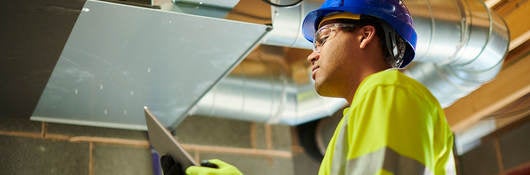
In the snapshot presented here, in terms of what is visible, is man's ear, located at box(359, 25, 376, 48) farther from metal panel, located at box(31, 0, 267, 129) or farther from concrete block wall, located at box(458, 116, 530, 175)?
concrete block wall, located at box(458, 116, 530, 175)

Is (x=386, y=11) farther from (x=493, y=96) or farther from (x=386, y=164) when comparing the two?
(x=493, y=96)

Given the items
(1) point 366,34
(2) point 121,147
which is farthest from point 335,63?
(2) point 121,147

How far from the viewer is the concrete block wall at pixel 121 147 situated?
3.32 m

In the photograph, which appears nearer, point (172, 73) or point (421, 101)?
point (421, 101)

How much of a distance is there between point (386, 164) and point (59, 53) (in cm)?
158

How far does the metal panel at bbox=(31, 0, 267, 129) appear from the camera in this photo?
2729mm

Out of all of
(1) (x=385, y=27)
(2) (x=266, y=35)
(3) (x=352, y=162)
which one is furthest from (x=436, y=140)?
(2) (x=266, y=35)

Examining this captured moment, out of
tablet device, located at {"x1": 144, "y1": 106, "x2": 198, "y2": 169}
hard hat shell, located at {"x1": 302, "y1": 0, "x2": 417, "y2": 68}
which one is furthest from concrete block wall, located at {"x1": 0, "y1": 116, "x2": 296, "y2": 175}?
hard hat shell, located at {"x1": 302, "y1": 0, "x2": 417, "y2": 68}

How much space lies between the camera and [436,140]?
1.71 metres

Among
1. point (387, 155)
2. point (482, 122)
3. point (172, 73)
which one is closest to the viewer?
point (387, 155)

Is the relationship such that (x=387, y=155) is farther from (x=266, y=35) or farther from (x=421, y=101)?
(x=266, y=35)

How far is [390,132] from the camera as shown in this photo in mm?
1583

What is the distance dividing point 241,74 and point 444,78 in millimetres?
879

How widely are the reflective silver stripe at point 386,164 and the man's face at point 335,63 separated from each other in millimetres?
443
